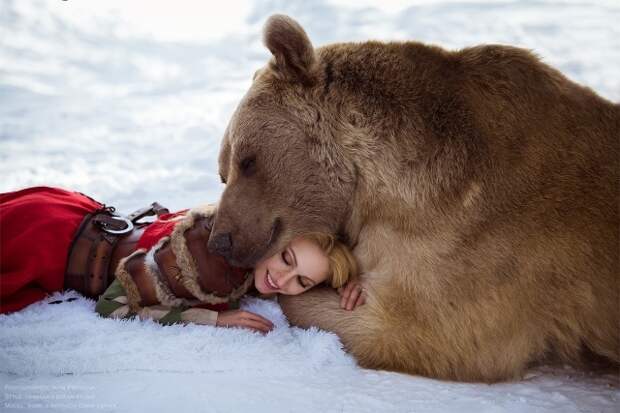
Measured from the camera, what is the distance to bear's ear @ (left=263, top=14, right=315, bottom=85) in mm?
2309

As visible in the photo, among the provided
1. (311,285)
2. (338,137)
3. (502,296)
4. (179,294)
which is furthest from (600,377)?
(179,294)

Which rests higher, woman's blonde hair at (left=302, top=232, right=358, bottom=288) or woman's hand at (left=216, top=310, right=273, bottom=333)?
woman's blonde hair at (left=302, top=232, right=358, bottom=288)

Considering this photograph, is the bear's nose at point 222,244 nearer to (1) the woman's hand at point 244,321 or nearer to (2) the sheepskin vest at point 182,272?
(2) the sheepskin vest at point 182,272

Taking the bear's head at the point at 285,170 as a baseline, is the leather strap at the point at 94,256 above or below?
below

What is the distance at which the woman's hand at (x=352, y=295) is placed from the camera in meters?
2.49

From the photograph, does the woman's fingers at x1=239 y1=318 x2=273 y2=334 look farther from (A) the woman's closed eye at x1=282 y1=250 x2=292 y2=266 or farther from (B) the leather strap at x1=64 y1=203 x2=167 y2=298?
(B) the leather strap at x1=64 y1=203 x2=167 y2=298

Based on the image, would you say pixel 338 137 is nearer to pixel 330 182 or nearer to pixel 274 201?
pixel 330 182

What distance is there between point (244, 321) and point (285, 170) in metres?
0.74

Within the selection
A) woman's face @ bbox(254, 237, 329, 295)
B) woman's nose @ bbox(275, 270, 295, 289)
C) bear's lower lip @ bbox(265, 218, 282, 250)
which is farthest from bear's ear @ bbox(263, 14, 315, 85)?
woman's nose @ bbox(275, 270, 295, 289)

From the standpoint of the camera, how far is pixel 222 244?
2.41 meters

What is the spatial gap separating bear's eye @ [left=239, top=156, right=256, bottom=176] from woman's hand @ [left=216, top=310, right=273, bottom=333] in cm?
68

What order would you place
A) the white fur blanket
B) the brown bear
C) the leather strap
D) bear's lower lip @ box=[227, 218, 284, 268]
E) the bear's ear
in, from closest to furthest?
1. the white fur blanket
2. the brown bear
3. the bear's ear
4. bear's lower lip @ box=[227, 218, 284, 268]
5. the leather strap

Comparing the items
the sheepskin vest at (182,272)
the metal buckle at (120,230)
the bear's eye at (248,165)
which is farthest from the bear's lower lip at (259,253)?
the metal buckle at (120,230)

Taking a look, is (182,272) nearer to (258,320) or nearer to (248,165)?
(258,320)
